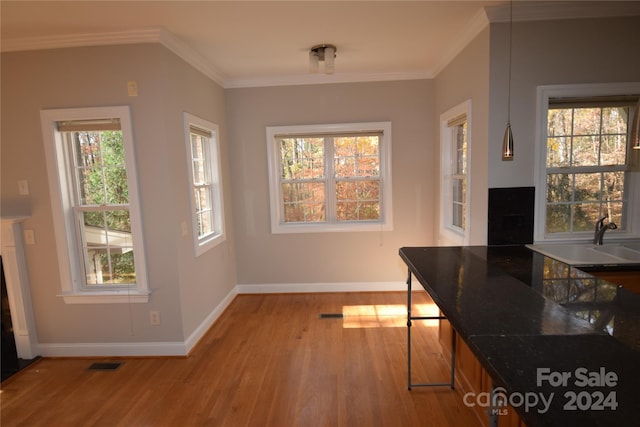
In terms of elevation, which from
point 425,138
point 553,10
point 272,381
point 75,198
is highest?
point 553,10

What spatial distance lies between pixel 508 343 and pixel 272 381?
6.23 ft

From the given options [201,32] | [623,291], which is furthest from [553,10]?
[201,32]

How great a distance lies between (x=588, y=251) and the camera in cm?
252

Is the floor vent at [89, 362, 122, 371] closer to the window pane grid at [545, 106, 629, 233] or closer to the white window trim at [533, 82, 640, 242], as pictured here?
the white window trim at [533, 82, 640, 242]

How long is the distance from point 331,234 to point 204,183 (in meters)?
1.69

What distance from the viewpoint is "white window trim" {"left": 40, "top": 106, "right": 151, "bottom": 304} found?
→ 266cm

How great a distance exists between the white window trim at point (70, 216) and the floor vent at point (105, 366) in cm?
54

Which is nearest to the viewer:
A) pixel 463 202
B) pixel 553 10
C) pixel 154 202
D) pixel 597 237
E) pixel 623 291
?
pixel 623 291

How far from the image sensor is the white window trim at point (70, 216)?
266 cm

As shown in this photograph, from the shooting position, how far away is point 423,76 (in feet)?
12.8

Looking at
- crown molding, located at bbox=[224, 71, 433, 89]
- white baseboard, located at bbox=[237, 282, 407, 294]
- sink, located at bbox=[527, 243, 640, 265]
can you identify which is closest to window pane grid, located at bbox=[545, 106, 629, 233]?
sink, located at bbox=[527, 243, 640, 265]

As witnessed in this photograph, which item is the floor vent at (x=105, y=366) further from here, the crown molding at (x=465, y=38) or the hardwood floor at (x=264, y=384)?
the crown molding at (x=465, y=38)

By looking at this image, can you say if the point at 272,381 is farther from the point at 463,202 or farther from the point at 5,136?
the point at 5,136

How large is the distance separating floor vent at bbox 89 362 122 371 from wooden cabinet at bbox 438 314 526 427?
9.20 feet
